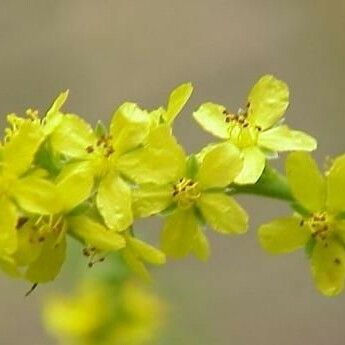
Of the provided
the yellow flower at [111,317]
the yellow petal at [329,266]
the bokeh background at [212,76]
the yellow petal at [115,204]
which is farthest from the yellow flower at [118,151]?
the bokeh background at [212,76]

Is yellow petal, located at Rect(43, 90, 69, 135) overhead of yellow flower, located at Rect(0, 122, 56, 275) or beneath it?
overhead

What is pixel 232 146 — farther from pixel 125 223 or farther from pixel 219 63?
pixel 219 63

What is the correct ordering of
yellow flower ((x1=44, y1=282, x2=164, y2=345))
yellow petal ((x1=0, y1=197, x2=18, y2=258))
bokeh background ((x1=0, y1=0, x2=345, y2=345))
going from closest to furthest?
yellow petal ((x1=0, y1=197, x2=18, y2=258)), yellow flower ((x1=44, y1=282, x2=164, y2=345)), bokeh background ((x1=0, y1=0, x2=345, y2=345))

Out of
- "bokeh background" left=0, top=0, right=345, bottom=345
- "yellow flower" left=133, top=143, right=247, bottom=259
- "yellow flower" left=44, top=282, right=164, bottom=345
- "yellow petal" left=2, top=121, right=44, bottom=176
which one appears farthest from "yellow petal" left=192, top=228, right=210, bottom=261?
"bokeh background" left=0, top=0, right=345, bottom=345

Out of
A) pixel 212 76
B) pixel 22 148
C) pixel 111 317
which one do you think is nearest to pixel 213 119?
pixel 22 148

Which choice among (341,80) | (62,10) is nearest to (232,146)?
(341,80)

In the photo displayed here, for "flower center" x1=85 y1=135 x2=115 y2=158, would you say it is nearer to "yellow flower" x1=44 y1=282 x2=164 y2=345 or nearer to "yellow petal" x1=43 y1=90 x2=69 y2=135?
"yellow petal" x1=43 y1=90 x2=69 y2=135

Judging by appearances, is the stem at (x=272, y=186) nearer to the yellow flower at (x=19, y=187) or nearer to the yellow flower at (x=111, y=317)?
the yellow flower at (x=19, y=187)
